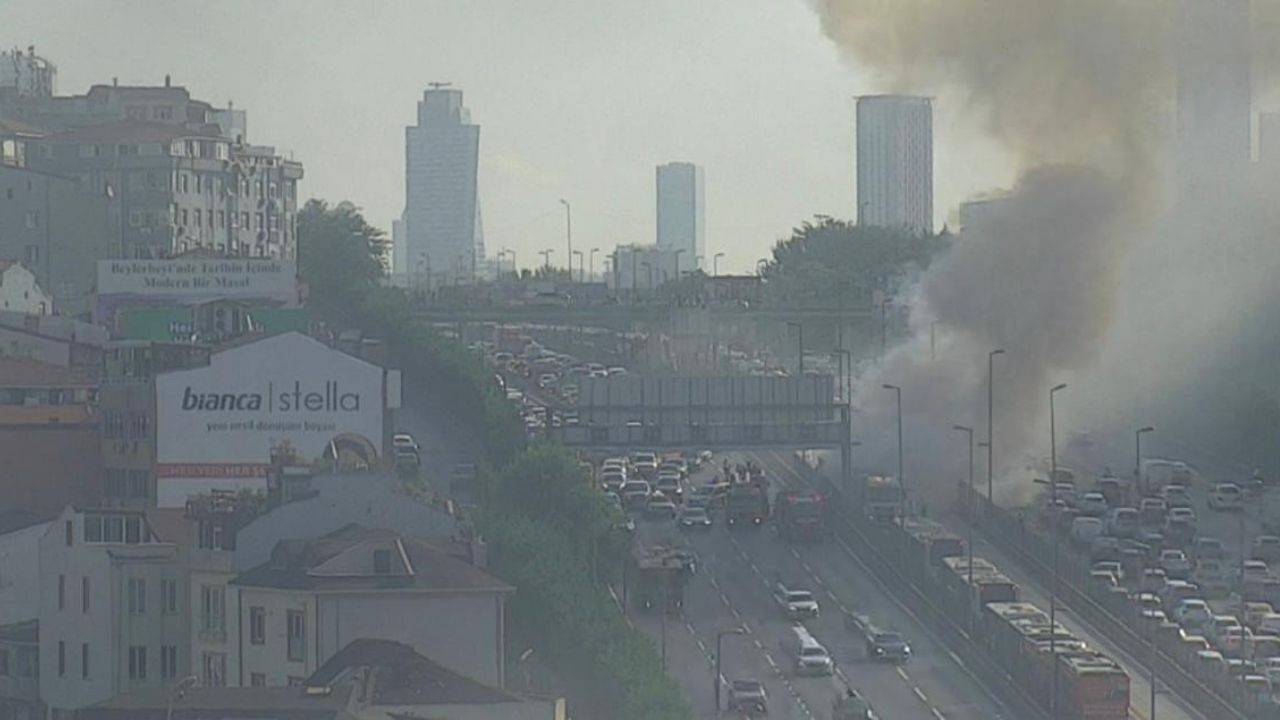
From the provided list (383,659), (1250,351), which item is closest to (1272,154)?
(1250,351)

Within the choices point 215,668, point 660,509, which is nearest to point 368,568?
point 215,668

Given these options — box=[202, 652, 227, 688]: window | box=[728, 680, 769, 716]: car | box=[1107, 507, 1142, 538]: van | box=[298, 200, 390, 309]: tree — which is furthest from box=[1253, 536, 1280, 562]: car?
box=[298, 200, 390, 309]: tree

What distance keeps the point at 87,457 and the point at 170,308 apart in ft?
27.2

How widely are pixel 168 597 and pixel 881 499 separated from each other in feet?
89.3

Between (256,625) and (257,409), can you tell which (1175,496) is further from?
(256,625)

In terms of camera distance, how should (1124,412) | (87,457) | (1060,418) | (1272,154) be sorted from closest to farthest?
(87,457) → (1060,418) → (1124,412) → (1272,154)

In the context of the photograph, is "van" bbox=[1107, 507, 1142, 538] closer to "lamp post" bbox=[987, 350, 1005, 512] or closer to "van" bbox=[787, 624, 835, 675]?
"lamp post" bbox=[987, 350, 1005, 512]

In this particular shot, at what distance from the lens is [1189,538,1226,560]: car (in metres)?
64.9

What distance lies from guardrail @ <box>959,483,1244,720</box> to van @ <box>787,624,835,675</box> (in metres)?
5.00

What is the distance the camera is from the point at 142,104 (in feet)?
343

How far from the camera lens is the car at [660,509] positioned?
72.4 m

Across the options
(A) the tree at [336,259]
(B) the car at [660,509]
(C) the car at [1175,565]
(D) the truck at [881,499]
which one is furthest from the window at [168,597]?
(A) the tree at [336,259]

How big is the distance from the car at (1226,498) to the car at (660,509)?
39.5 feet

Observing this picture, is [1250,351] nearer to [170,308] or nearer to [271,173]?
[271,173]
